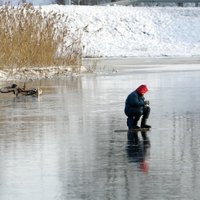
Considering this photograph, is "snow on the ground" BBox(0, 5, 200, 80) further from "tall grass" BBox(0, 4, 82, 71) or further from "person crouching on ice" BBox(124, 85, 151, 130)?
"person crouching on ice" BBox(124, 85, 151, 130)

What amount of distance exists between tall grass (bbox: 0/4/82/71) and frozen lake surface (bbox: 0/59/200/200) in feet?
28.4

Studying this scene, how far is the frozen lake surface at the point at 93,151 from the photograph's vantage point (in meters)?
8.82

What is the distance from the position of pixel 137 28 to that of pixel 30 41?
135 ft

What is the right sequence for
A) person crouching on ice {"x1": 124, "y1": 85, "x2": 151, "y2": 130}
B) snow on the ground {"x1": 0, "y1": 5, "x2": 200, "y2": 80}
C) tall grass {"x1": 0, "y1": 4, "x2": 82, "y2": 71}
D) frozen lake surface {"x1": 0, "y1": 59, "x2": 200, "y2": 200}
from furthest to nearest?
1. snow on the ground {"x1": 0, "y1": 5, "x2": 200, "y2": 80}
2. tall grass {"x1": 0, "y1": 4, "x2": 82, "y2": 71}
3. person crouching on ice {"x1": 124, "y1": 85, "x2": 151, "y2": 130}
4. frozen lake surface {"x1": 0, "y1": 59, "x2": 200, "y2": 200}

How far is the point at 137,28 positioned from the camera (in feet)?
231

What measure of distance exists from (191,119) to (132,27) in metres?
55.7

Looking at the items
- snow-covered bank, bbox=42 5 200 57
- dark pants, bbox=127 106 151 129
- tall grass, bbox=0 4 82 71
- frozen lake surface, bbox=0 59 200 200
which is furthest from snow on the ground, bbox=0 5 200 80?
dark pants, bbox=127 106 151 129

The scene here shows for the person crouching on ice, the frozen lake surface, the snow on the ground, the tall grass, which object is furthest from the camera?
the snow on the ground

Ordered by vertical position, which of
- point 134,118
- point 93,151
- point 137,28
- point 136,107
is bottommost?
point 93,151

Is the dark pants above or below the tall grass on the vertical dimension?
below

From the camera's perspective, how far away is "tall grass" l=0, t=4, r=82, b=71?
2933 cm

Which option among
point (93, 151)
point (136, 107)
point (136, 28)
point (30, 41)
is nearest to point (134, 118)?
point (136, 107)

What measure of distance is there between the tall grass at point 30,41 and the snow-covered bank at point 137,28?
2808 centimetres

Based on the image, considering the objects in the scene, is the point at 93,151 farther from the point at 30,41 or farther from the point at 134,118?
the point at 30,41
